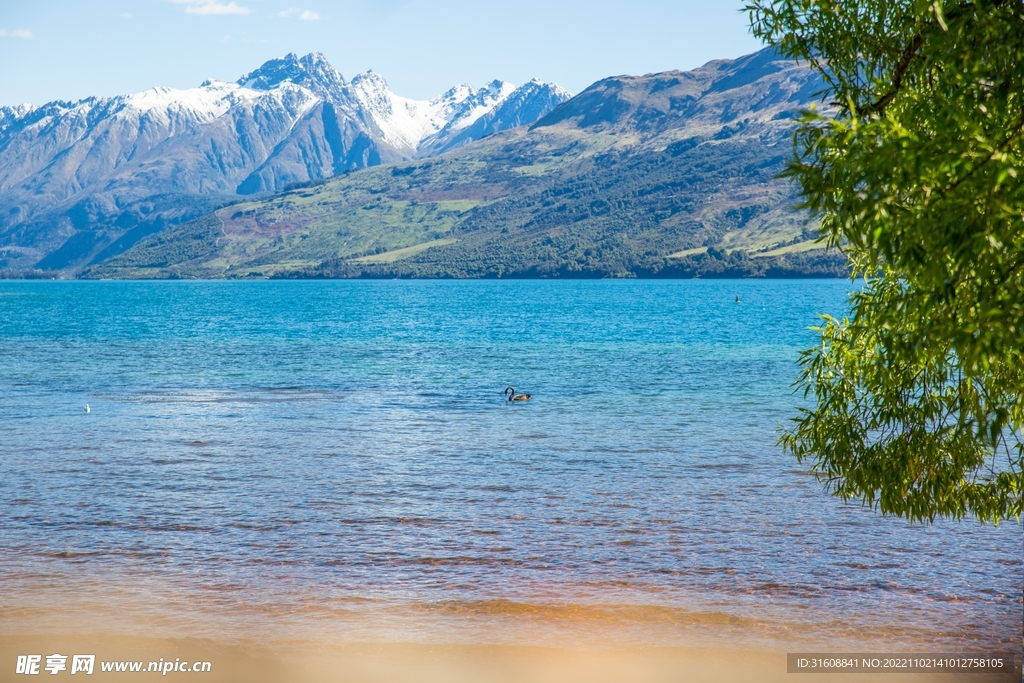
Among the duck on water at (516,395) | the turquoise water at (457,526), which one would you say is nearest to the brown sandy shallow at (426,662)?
the turquoise water at (457,526)

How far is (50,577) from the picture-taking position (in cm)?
1998

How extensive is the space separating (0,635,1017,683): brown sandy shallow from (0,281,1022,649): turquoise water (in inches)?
26.5

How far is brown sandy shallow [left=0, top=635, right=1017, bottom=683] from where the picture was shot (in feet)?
49.5

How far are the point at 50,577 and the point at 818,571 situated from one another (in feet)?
53.9

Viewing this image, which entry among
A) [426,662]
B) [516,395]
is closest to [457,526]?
[426,662]

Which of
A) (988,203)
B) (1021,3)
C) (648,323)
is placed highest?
(1021,3)

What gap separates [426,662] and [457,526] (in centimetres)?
867

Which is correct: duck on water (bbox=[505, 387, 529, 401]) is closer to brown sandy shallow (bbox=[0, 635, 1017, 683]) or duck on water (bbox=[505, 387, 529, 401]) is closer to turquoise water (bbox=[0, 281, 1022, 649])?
turquoise water (bbox=[0, 281, 1022, 649])

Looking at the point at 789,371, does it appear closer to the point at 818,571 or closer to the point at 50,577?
the point at 818,571

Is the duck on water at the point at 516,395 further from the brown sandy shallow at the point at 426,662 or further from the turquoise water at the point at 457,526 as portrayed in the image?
the brown sandy shallow at the point at 426,662

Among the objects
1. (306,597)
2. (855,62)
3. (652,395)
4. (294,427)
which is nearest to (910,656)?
(855,62)

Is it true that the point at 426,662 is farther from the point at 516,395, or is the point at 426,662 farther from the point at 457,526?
the point at 516,395

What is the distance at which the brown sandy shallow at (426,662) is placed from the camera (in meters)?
15.1

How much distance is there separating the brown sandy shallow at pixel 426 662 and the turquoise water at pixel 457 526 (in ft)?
2.21
